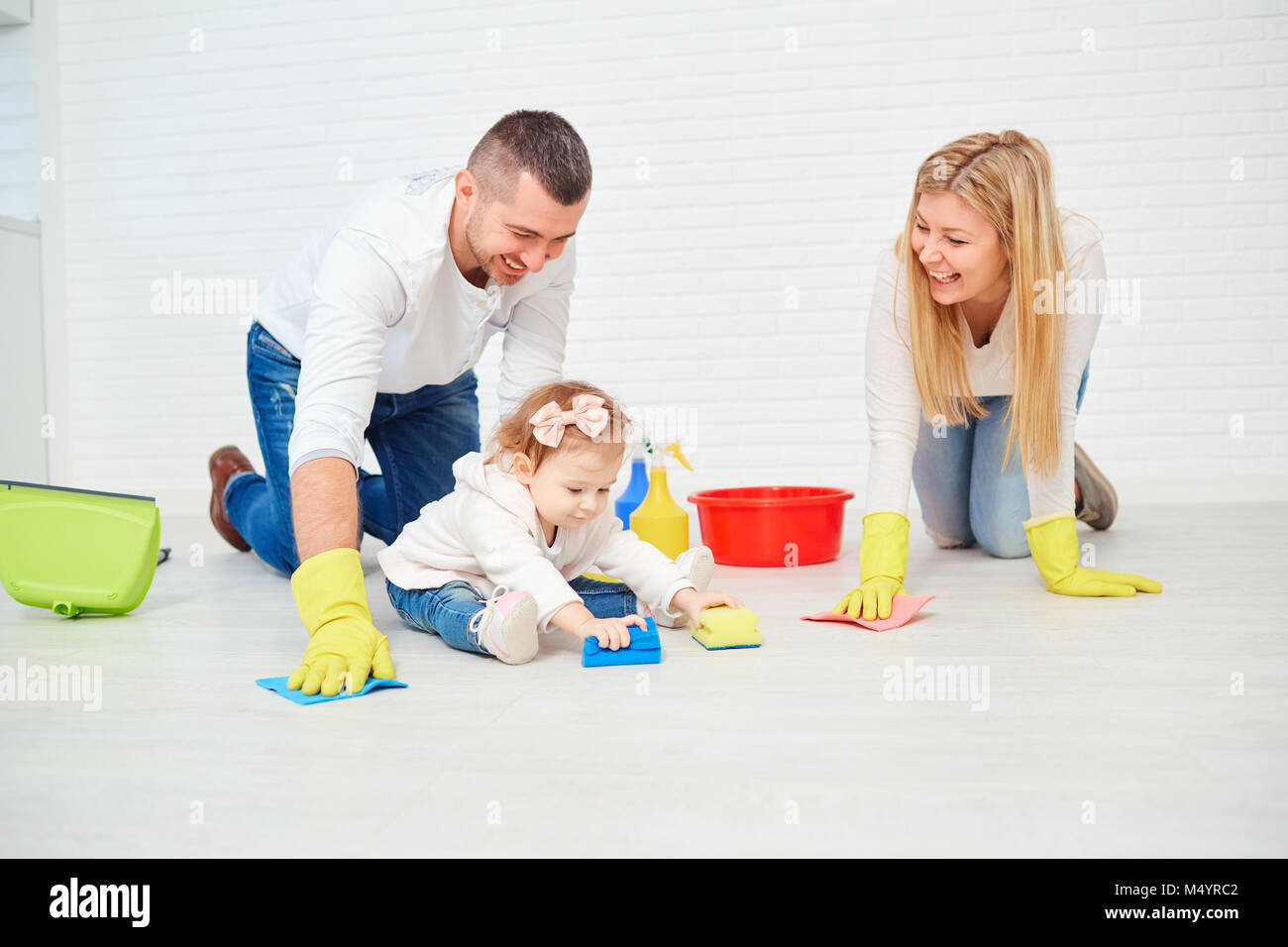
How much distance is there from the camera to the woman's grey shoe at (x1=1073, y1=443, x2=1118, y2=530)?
279 centimetres

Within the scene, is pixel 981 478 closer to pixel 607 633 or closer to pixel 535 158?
pixel 607 633

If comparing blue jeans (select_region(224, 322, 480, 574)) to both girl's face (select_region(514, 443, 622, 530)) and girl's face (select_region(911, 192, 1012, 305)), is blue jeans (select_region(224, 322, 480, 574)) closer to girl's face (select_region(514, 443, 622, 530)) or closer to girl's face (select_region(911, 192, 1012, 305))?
girl's face (select_region(514, 443, 622, 530))

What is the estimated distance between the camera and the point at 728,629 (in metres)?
1.72

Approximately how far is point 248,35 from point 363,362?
3007mm

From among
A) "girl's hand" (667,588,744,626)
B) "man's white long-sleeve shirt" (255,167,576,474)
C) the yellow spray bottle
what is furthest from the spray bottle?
"girl's hand" (667,588,744,626)

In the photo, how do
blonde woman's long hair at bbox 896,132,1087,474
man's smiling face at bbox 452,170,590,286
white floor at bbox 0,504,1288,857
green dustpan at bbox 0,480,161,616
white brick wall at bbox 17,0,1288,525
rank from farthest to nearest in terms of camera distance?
white brick wall at bbox 17,0,1288,525
green dustpan at bbox 0,480,161,616
blonde woman's long hair at bbox 896,132,1087,474
man's smiling face at bbox 452,170,590,286
white floor at bbox 0,504,1288,857

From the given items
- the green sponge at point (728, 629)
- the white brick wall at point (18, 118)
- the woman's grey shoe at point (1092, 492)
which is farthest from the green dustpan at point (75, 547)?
the white brick wall at point (18, 118)

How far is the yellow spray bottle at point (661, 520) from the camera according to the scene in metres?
2.61

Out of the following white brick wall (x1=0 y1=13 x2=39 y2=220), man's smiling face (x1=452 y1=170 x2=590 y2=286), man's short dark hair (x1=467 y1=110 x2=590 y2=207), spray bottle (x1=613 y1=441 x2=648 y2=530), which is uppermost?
white brick wall (x1=0 y1=13 x2=39 y2=220)

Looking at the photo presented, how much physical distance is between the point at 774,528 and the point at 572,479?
3.12 ft

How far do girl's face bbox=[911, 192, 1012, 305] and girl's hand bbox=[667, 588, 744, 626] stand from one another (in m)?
0.68

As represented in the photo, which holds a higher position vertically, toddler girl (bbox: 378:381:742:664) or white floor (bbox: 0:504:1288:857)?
toddler girl (bbox: 378:381:742:664)
